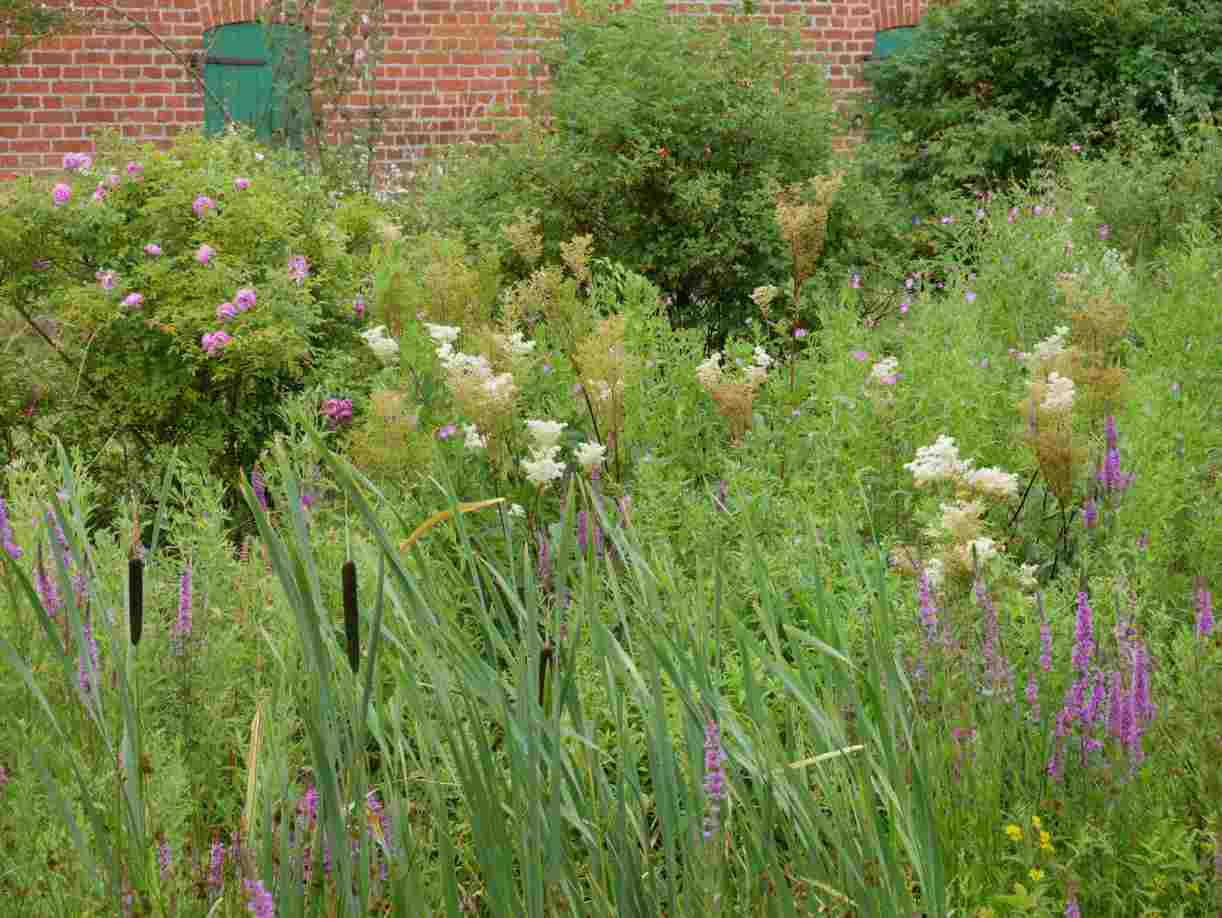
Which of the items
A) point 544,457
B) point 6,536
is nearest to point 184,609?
point 6,536

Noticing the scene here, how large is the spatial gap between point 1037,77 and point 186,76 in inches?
260

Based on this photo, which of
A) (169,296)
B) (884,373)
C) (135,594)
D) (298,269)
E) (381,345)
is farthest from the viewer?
(298,269)

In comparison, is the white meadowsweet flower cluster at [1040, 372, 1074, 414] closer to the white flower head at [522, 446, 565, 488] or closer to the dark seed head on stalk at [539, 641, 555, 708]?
the white flower head at [522, 446, 565, 488]

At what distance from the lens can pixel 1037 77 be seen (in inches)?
468

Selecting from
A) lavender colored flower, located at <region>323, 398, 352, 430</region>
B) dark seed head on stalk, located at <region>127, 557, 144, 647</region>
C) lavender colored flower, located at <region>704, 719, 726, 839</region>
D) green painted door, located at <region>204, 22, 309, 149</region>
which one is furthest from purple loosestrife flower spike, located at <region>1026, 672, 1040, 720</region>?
green painted door, located at <region>204, 22, 309, 149</region>

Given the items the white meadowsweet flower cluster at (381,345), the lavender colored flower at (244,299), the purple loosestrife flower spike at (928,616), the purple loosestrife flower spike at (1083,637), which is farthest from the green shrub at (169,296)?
the purple loosestrife flower spike at (1083,637)

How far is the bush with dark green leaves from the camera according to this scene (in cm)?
1135

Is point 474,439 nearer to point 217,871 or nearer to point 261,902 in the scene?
point 217,871

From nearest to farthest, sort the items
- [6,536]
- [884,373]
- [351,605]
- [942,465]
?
[351,605]
[6,536]
[942,465]
[884,373]

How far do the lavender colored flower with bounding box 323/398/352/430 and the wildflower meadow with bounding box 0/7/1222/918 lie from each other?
2cm

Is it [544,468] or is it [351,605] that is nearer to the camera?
[351,605]

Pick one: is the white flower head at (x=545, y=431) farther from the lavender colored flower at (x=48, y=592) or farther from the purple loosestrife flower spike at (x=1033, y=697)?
the purple loosestrife flower spike at (x=1033, y=697)

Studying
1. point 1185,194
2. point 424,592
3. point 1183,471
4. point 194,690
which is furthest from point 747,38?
point 424,592

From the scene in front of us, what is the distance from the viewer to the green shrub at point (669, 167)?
22.1ft
